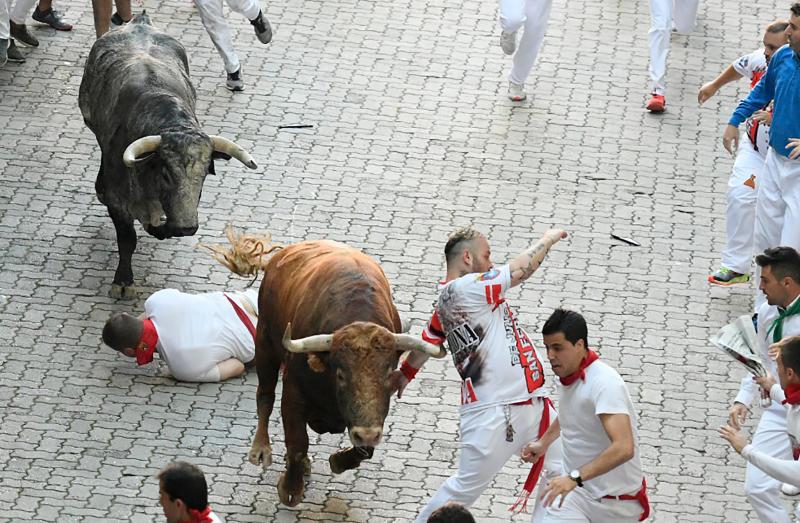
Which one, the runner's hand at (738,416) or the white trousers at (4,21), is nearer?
the runner's hand at (738,416)

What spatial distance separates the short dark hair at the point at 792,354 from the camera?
7.97 m

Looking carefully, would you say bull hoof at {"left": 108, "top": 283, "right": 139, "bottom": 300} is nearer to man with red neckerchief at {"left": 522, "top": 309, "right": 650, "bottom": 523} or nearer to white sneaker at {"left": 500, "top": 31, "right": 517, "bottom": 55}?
man with red neckerchief at {"left": 522, "top": 309, "right": 650, "bottom": 523}

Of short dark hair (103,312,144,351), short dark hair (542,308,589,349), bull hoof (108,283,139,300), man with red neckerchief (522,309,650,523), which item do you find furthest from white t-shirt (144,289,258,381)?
short dark hair (542,308,589,349)

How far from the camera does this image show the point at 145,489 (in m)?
9.52

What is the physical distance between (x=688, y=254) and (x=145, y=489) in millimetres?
5540

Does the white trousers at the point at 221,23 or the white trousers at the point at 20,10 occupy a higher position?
the white trousers at the point at 221,23

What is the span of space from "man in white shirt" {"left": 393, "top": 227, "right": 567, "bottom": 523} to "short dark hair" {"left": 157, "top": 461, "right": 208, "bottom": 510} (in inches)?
76.5

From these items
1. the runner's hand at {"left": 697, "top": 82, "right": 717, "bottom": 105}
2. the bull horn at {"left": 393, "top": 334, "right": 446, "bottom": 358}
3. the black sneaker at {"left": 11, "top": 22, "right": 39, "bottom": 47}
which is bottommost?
the black sneaker at {"left": 11, "top": 22, "right": 39, "bottom": 47}

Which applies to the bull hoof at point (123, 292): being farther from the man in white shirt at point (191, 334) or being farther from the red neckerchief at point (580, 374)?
the red neckerchief at point (580, 374)

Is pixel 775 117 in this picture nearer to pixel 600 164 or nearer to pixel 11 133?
pixel 600 164

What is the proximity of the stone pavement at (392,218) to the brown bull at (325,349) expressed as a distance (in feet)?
1.62

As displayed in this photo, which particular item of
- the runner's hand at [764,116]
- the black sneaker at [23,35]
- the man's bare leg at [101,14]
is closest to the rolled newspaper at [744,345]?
the runner's hand at [764,116]

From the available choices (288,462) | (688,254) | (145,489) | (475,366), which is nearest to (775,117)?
(688,254)

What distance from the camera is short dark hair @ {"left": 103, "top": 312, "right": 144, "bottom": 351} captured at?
34.4 feet
